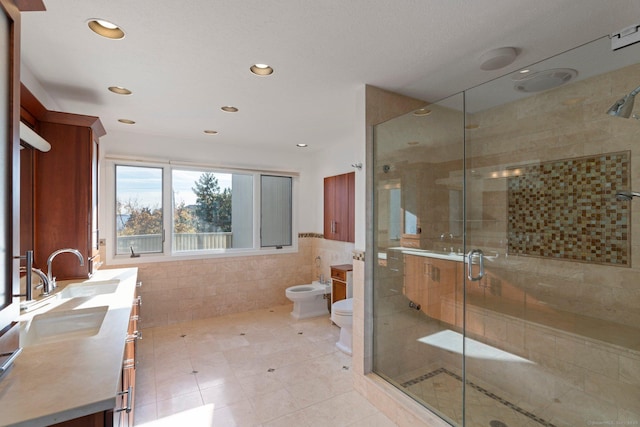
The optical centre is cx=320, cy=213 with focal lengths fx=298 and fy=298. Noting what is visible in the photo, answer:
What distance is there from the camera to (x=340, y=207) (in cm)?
428

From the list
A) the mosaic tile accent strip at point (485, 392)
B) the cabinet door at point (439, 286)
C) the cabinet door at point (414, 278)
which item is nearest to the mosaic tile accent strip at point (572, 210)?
the cabinet door at point (439, 286)

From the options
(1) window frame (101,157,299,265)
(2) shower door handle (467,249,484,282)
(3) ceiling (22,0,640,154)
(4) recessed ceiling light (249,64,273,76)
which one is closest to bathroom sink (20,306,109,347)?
(3) ceiling (22,0,640,154)

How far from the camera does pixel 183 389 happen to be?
2.46 metres

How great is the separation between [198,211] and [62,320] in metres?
2.60

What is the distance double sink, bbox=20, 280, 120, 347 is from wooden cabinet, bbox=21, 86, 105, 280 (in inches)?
18.2

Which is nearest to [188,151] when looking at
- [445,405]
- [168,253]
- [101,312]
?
[168,253]

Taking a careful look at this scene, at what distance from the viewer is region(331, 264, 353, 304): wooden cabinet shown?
3795 mm

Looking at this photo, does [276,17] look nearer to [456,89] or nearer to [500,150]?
[456,89]

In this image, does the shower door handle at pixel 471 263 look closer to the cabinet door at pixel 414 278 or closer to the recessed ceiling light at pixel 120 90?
the cabinet door at pixel 414 278

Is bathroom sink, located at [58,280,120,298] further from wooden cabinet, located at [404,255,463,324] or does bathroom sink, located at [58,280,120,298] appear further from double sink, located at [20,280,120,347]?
wooden cabinet, located at [404,255,463,324]

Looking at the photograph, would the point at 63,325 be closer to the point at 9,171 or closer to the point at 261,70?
the point at 9,171

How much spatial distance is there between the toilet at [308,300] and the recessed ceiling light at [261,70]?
9.29ft

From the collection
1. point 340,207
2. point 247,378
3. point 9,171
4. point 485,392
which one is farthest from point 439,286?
point 9,171

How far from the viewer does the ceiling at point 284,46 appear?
4.86 feet
